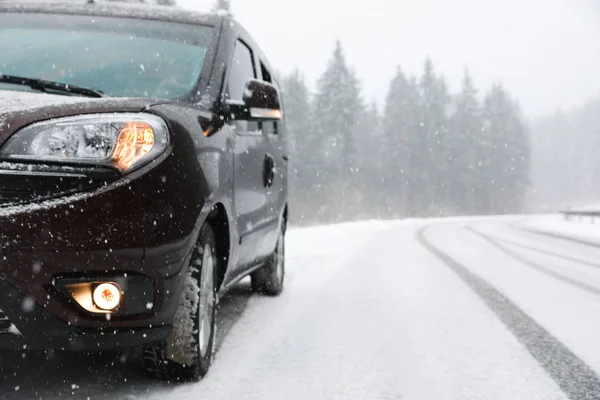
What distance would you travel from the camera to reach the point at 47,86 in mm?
3135

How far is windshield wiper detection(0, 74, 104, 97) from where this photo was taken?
3.06 meters

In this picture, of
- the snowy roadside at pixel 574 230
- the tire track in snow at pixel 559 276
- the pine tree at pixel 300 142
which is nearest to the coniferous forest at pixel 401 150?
the pine tree at pixel 300 142

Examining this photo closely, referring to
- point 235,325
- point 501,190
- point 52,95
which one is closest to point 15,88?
point 52,95

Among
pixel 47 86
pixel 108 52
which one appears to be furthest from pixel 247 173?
pixel 47 86

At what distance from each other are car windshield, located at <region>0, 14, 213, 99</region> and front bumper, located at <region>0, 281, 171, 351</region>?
1.26 m

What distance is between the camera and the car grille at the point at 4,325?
95.1 inches

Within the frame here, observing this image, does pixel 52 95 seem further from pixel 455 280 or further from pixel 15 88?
pixel 455 280

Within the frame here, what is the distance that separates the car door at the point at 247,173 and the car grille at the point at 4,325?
1.45 m

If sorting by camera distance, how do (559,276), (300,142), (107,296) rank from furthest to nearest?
(300,142) → (559,276) → (107,296)

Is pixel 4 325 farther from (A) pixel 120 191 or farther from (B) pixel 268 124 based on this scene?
(B) pixel 268 124

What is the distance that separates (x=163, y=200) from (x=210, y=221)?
69 cm

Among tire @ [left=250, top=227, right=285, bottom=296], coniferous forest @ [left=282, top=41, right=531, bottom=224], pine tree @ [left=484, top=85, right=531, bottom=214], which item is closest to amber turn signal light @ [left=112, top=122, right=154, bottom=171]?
tire @ [left=250, top=227, right=285, bottom=296]

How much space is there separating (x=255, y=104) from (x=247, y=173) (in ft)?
1.80

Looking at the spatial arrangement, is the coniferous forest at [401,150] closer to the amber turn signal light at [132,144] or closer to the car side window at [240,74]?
the car side window at [240,74]
